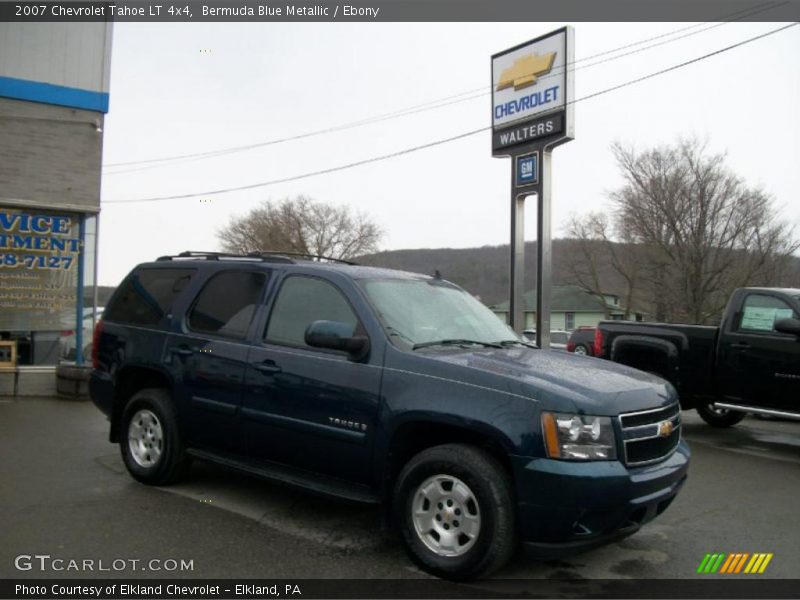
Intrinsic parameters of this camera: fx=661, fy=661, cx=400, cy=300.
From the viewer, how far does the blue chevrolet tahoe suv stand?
3594 mm

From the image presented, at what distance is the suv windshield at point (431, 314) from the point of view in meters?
4.49

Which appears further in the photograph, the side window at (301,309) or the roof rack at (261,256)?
the roof rack at (261,256)

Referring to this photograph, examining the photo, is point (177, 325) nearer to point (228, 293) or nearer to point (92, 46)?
point (228, 293)

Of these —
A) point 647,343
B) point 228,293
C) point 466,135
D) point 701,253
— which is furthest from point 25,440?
point 701,253

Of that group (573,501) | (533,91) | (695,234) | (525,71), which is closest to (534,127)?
(533,91)

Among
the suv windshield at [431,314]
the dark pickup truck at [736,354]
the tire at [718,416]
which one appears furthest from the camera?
the tire at [718,416]

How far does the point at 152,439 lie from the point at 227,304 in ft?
4.46

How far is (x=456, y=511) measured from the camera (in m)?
3.79

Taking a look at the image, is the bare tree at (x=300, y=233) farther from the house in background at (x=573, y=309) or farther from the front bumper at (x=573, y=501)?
the front bumper at (x=573, y=501)

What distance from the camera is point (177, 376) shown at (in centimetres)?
531

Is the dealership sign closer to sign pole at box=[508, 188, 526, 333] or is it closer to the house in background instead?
sign pole at box=[508, 188, 526, 333]

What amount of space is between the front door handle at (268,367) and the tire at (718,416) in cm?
700

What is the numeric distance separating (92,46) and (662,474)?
1132 cm

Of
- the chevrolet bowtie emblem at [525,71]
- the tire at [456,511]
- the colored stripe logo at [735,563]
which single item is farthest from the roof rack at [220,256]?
the chevrolet bowtie emblem at [525,71]
